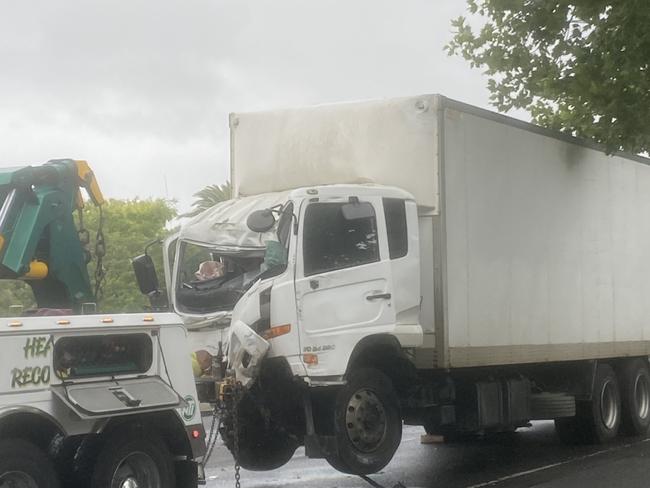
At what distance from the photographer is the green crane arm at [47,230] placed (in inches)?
290

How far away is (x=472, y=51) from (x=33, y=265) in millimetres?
10957

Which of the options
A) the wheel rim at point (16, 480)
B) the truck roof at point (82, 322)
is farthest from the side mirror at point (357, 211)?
the wheel rim at point (16, 480)

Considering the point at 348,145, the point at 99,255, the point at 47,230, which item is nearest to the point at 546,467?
the point at 348,145

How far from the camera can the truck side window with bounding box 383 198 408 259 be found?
1000 centimetres

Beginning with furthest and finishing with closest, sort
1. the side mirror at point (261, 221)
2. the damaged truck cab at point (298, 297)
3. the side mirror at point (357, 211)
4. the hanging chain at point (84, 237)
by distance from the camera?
the side mirror at point (357, 211) → the side mirror at point (261, 221) → the damaged truck cab at point (298, 297) → the hanging chain at point (84, 237)

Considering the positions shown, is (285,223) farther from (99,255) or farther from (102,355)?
(102,355)

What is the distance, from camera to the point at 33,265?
7508 millimetres

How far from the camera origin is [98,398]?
6832 mm

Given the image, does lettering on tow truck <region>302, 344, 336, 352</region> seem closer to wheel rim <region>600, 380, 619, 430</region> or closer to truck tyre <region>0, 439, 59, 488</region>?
truck tyre <region>0, 439, 59, 488</region>

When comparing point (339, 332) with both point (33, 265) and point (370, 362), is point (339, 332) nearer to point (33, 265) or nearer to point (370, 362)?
point (370, 362)

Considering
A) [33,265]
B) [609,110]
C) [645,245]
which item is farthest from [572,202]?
[33,265]

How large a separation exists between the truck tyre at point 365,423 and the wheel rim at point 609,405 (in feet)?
16.9

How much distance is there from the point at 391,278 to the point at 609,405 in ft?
19.1

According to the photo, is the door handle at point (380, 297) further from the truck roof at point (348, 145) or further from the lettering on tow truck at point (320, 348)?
the truck roof at point (348, 145)
